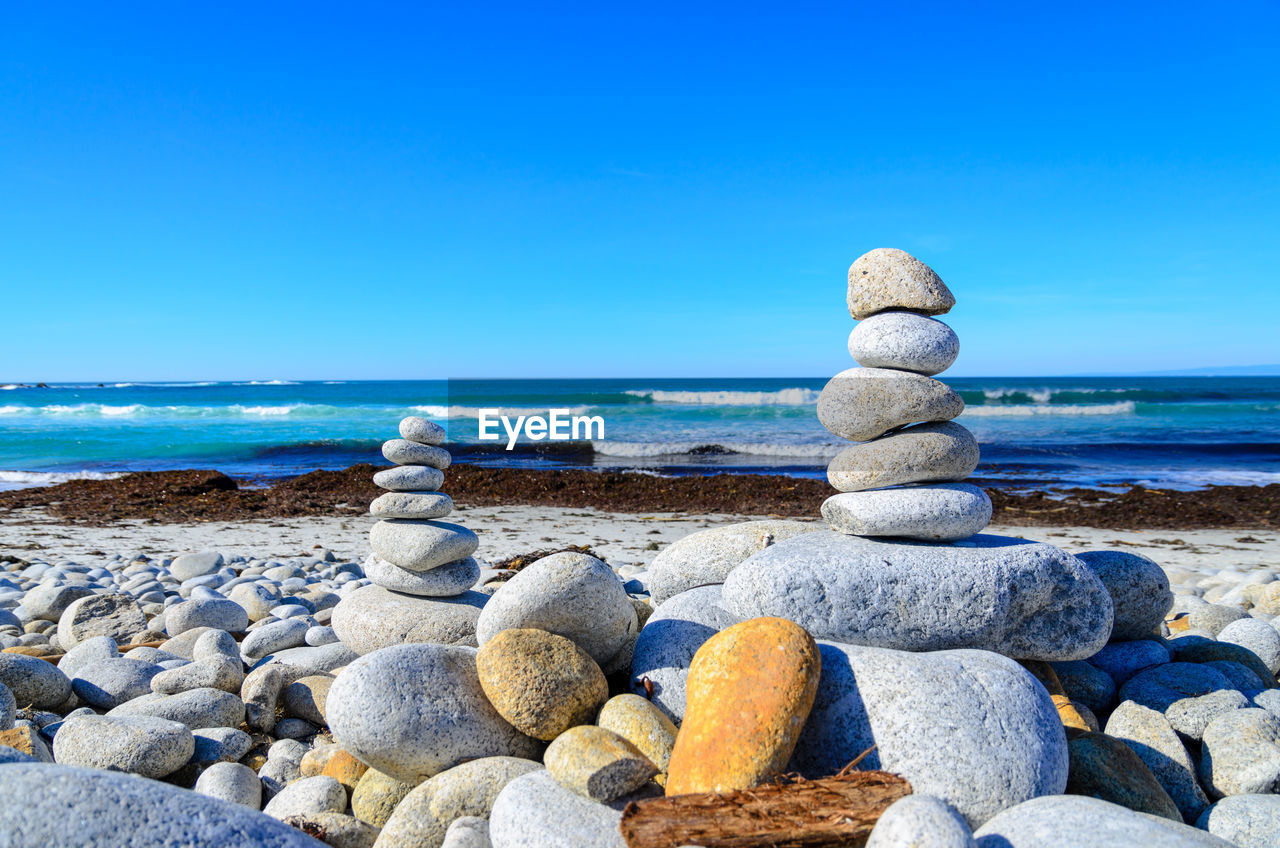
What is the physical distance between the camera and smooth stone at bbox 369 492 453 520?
5055mm

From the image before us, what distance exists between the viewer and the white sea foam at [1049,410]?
3378 centimetres

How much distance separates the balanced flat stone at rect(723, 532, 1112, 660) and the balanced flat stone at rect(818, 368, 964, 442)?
2.20 feet

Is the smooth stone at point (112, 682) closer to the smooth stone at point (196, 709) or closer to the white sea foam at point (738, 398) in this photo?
the smooth stone at point (196, 709)

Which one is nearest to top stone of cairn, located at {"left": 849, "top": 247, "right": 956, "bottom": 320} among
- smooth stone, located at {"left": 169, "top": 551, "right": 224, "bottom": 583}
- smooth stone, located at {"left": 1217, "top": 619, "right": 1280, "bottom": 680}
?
smooth stone, located at {"left": 1217, "top": 619, "right": 1280, "bottom": 680}

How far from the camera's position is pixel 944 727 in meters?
2.59

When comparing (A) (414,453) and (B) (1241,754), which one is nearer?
(B) (1241,754)

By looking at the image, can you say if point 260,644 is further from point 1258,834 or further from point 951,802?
point 1258,834

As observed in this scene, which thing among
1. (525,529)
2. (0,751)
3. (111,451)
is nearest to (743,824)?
(0,751)

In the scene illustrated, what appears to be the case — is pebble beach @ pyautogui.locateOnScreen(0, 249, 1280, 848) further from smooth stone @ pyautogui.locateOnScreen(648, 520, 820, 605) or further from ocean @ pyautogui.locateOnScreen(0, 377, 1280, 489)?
ocean @ pyautogui.locateOnScreen(0, 377, 1280, 489)

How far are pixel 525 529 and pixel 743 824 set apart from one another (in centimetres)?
915

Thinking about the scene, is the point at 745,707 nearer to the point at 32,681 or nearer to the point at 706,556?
the point at 706,556

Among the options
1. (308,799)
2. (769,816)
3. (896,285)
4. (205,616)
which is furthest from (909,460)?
(205,616)

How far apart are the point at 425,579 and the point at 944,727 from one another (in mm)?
3402

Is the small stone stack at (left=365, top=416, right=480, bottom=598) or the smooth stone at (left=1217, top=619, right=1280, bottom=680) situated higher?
the small stone stack at (left=365, top=416, right=480, bottom=598)
